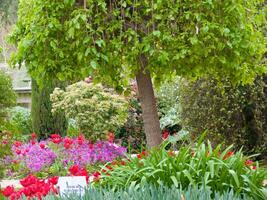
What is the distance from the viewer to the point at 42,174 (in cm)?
712

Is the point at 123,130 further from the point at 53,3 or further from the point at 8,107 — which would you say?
the point at 53,3

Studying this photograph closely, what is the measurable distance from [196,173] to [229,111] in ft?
13.5

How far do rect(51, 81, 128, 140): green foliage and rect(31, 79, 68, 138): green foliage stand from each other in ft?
6.60

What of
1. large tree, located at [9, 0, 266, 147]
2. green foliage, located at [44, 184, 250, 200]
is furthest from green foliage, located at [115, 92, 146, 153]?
green foliage, located at [44, 184, 250, 200]

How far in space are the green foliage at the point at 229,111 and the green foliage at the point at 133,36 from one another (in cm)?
254

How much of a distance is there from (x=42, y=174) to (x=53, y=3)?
295cm

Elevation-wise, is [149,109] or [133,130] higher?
[149,109]

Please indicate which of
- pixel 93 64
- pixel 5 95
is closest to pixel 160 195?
pixel 93 64

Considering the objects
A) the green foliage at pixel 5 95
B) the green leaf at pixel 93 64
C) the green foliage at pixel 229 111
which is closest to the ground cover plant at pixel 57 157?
the green foliage at pixel 229 111

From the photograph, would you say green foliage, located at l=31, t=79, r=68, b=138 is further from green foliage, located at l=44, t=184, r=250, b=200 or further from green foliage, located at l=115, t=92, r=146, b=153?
green foliage, located at l=44, t=184, r=250, b=200

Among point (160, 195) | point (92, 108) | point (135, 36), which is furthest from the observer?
point (92, 108)

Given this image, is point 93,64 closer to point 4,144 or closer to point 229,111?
point 4,144

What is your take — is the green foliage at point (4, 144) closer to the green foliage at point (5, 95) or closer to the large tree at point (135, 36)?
the green foliage at point (5, 95)

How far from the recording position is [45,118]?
10.5 metres
